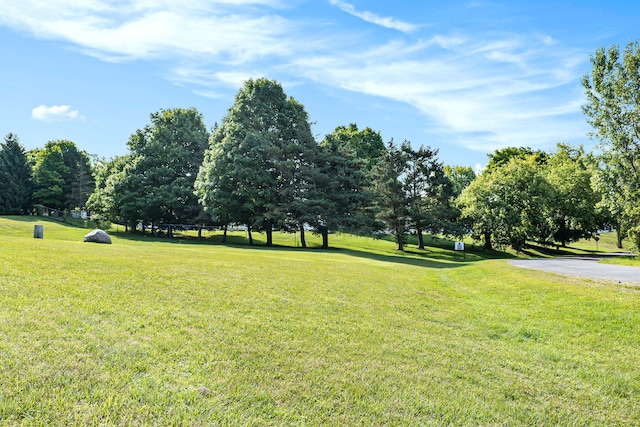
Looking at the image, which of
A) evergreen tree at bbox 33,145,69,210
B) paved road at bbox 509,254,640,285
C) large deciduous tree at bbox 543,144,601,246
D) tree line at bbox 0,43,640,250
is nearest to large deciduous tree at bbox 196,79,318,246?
tree line at bbox 0,43,640,250

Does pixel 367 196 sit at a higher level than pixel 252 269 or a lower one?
higher

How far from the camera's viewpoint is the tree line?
28766 millimetres

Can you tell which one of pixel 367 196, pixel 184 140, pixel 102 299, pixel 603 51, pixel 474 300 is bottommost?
pixel 474 300

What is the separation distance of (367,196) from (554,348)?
29917 millimetres

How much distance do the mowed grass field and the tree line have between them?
2381 cm

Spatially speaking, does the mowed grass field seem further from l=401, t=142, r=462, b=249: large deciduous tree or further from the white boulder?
l=401, t=142, r=462, b=249: large deciduous tree

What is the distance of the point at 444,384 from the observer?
16.9ft

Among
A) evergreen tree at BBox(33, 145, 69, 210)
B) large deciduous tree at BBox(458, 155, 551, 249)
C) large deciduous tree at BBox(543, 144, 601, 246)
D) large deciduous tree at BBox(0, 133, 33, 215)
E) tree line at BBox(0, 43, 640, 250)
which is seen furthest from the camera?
evergreen tree at BBox(33, 145, 69, 210)

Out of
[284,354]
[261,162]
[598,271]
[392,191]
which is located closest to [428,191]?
[392,191]

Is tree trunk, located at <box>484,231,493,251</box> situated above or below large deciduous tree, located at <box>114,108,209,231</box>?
below

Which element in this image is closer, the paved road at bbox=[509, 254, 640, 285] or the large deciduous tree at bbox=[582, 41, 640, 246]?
the paved road at bbox=[509, 254, 640, 285]

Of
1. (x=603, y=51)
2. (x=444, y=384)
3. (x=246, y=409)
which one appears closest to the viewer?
(x=246, y=409)

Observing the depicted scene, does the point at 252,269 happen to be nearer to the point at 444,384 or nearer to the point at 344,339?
the point at 344,339

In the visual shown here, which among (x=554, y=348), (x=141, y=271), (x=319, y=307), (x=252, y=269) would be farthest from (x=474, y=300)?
(x=141, y=271)
